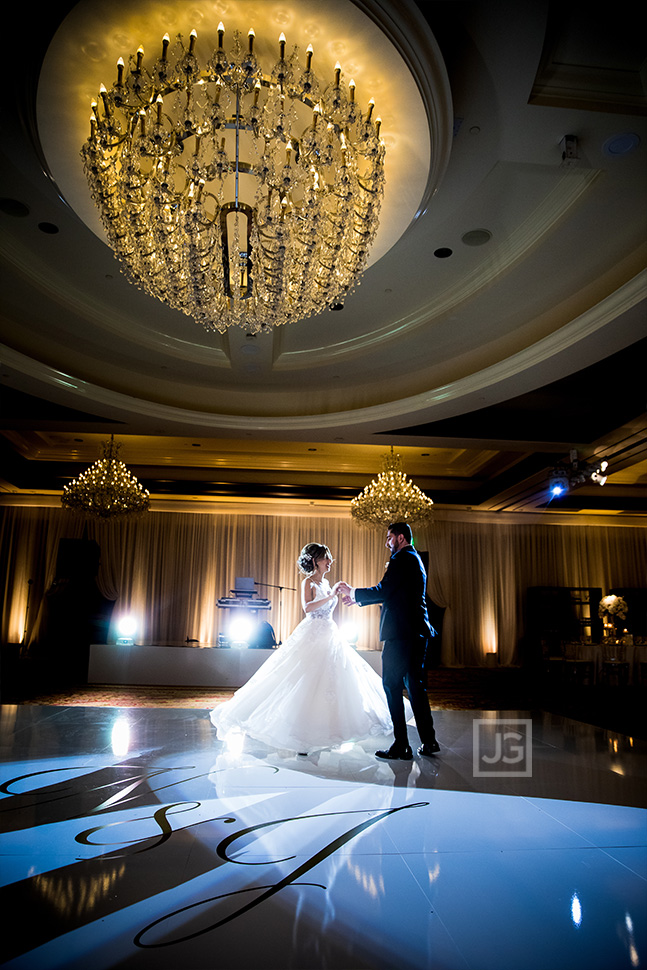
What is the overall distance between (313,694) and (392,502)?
19.5 ft

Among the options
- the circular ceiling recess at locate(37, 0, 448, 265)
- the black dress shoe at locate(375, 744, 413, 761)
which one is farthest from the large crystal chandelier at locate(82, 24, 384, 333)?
the black dress shoe at locate(375, 744, 413, 761)

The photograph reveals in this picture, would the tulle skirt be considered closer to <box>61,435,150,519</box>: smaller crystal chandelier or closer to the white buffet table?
the white buffet table

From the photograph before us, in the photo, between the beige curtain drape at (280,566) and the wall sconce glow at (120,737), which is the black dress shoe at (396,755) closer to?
the wall sconce glow at (120,737)

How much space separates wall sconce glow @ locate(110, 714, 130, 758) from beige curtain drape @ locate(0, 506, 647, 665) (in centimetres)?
901

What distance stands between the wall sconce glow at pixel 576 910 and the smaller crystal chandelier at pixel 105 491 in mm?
9234

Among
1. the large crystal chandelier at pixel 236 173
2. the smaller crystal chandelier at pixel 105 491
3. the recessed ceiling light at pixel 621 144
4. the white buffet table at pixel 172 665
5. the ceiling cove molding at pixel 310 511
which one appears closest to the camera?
the large crystal chandelier at pixel 236 173

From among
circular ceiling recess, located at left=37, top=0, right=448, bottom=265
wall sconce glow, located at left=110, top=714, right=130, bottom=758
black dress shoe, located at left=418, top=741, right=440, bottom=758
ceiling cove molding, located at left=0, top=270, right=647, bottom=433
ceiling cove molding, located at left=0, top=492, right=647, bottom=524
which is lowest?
wall sconce glow, located at left=110, top=714, right=130, bottom=758

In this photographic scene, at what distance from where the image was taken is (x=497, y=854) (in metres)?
2.75

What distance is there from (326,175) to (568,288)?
3030mm

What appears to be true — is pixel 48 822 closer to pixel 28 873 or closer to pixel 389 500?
pixel 28 873

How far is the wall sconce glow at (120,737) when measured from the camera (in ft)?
15.6

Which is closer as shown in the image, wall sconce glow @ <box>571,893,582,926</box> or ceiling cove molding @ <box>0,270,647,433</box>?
wall sconce glow @ <box>571,893,582,926</box>

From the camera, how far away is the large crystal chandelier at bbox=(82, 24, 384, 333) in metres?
3.43

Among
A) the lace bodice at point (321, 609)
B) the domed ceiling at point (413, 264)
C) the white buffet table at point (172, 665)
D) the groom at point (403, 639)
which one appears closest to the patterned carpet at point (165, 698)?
the white buffet table at point (172, 665)
